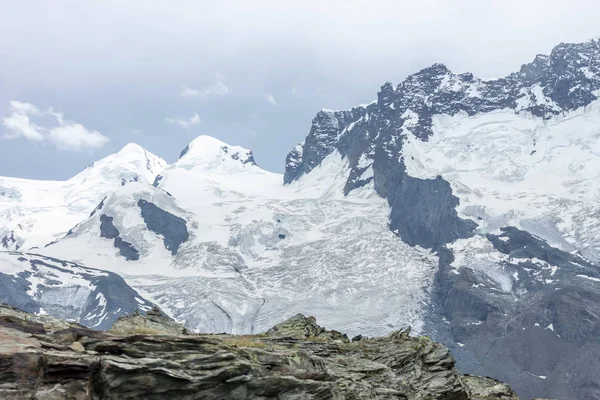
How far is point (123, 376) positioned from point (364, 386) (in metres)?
11.6

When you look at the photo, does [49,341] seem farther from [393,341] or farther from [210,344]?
[393,341]

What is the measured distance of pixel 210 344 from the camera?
2705cm

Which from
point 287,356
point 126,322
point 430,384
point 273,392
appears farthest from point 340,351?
point 126,322

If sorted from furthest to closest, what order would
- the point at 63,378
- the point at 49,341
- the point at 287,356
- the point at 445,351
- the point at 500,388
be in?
1. the point at 500,388
2. the point at 445,351
3. the point at 287,356
4. the point at 49,341
5. the point at 63,378

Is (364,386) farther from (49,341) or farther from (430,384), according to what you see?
(49,341)

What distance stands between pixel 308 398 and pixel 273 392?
4.92 ft

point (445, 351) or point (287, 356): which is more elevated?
point (287, 356)

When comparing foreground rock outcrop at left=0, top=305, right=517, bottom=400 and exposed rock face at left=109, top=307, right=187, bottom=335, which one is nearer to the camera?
foreground rock outcrop at left=0, top=305, right=517, bottom=400

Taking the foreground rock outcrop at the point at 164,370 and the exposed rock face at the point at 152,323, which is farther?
the exposed rock face at the point at 152,323

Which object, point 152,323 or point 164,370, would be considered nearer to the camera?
point 164,370

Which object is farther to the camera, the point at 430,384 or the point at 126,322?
the point at 126,322

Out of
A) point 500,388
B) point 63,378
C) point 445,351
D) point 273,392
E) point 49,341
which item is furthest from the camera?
point 500,388

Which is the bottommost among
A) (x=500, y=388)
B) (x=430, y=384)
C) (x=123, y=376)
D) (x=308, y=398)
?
(x=500, y=388)

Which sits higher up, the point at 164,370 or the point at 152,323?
the point at 164,370
